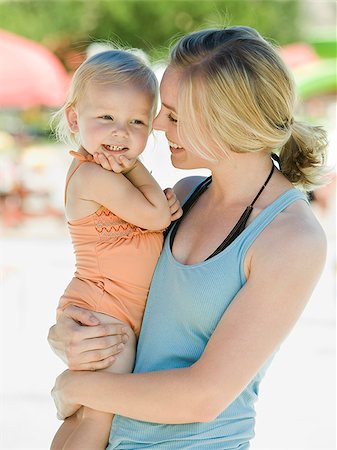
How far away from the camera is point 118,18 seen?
25672mm

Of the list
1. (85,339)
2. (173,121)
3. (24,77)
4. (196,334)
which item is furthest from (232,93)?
(24,77)

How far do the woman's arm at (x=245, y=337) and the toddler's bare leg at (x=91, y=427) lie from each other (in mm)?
184

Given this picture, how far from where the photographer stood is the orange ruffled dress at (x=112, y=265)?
2.32m

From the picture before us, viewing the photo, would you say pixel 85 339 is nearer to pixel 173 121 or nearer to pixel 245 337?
pixel 245 337

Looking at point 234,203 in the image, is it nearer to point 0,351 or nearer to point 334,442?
point 334,442

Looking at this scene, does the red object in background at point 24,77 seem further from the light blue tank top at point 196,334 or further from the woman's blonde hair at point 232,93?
the light blue tank top at point 196,334

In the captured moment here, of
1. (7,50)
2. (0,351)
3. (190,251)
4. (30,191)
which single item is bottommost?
(30,191)

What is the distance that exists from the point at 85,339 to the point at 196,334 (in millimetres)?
317

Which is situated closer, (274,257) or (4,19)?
(274,257)

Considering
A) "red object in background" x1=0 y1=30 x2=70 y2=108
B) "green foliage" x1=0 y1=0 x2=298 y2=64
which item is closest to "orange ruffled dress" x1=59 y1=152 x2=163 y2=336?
"red object in background" x1=0 y1=30 x2=70 y2=108

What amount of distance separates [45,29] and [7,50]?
44.3 feet

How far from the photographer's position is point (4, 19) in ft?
85.9

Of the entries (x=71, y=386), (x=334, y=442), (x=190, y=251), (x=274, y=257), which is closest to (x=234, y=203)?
(x=190, y=251)

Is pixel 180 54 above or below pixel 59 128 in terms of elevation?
above
